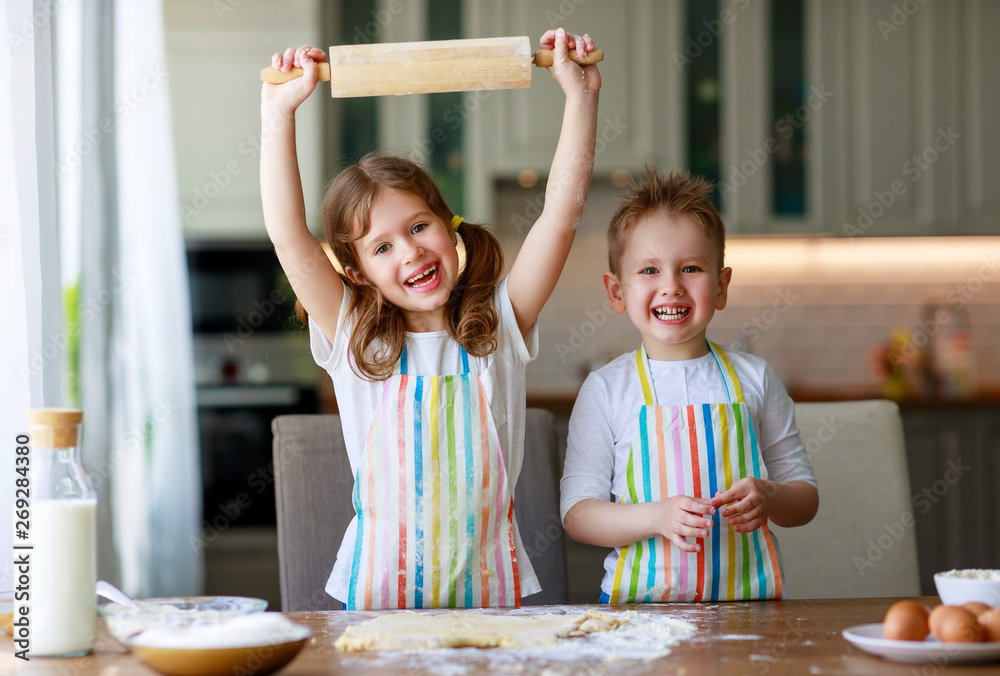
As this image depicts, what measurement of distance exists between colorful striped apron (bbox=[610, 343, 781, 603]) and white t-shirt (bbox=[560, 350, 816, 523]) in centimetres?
3

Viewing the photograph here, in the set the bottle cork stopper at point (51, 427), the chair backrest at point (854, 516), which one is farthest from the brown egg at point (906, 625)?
the bottle cork stopper at point (51, 427)

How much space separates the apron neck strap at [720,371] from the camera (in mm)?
1235

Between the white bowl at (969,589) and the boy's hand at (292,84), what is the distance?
848 mm

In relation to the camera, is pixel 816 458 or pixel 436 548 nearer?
pixel 436 548

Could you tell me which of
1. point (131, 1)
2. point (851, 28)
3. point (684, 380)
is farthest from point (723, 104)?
point (684, 380)

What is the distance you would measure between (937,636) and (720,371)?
0.57m

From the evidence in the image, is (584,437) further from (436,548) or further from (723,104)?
(723,104)

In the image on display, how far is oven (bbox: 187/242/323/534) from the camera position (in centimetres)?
290

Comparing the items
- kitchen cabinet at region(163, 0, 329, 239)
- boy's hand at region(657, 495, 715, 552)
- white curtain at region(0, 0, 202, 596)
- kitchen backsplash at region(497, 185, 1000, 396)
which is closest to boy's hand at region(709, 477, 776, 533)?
boy's hand at region(657, 495, 715, 552)

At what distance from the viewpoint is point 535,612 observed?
3.02 ft

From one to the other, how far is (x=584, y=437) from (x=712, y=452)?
176mm

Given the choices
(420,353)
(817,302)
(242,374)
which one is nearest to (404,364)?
(420,353)

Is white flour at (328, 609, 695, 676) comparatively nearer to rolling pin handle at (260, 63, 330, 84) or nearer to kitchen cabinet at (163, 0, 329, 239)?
rolling pin handle at (260, 63, 330, 84)

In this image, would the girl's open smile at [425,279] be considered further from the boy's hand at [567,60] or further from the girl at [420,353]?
the boy's hand at [567,60]
